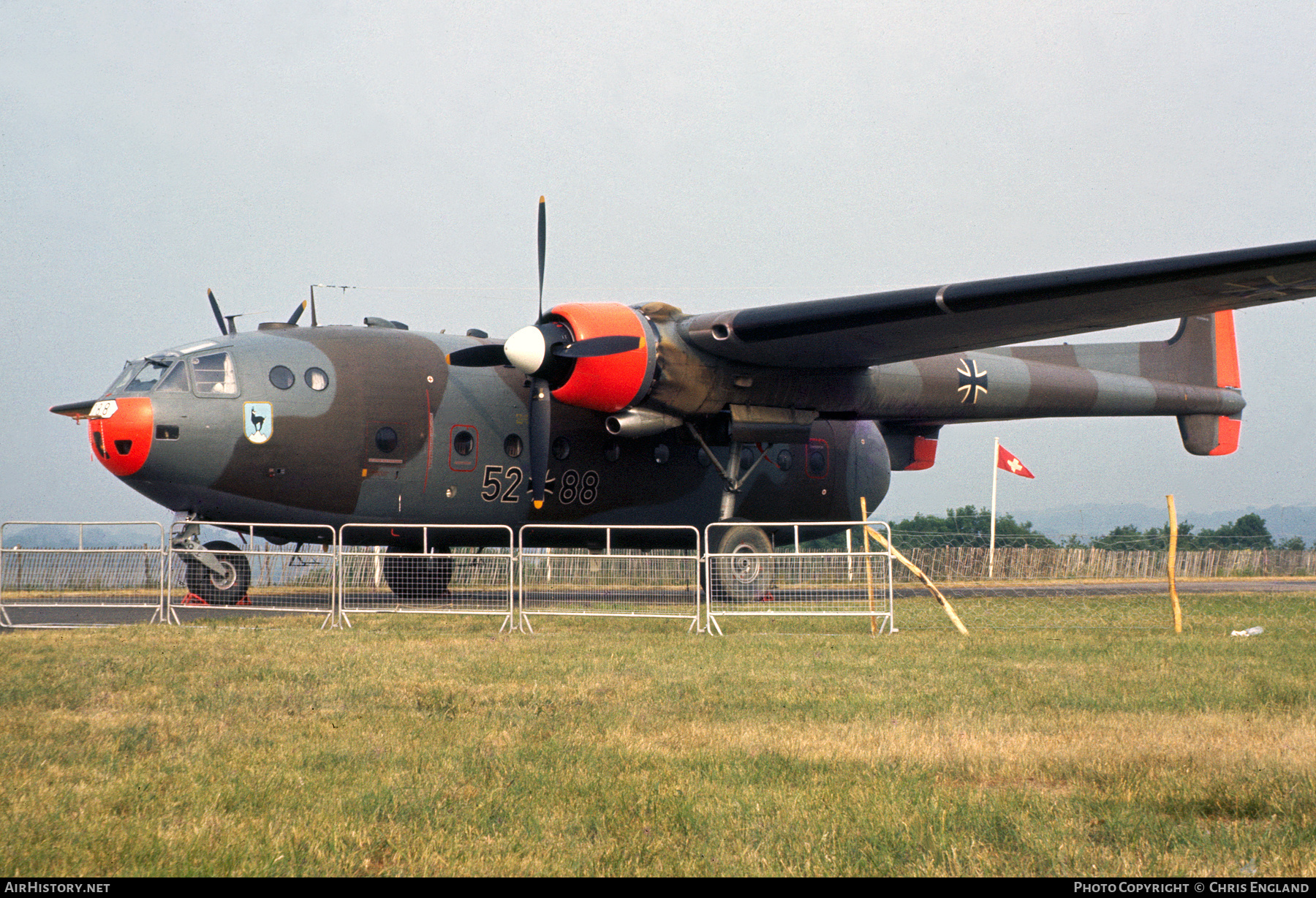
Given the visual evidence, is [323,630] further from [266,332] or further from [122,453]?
[266,332]

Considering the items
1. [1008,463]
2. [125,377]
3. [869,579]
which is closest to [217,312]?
[125,377]

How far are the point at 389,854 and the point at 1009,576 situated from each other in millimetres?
36405

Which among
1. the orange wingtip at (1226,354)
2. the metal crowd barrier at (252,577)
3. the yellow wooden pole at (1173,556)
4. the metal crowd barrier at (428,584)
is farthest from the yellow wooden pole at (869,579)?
the orange wingtip at (1226,354)

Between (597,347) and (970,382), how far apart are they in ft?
31.8

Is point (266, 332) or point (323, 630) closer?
point (323, 630)

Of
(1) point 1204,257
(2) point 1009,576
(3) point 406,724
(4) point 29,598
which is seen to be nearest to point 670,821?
(3) point 406,724

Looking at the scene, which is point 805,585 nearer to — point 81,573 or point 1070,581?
point 81,573

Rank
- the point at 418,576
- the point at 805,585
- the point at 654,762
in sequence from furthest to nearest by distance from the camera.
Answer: the point at 418,576, the point at 805,585, the point at 654,762

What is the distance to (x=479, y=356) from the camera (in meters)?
18.3

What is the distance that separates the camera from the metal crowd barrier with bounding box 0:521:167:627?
576 inches

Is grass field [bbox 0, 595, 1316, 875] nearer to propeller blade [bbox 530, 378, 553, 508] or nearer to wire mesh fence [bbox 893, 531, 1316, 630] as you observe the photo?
wire mesh fence [bbox 893, 531, 1316, 630]

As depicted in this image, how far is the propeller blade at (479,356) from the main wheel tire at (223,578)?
4910 mm

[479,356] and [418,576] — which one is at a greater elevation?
[479,356]

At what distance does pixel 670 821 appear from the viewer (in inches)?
184
